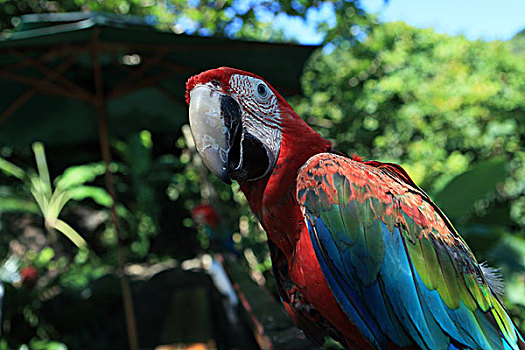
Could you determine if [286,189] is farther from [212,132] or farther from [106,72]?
[106,72]

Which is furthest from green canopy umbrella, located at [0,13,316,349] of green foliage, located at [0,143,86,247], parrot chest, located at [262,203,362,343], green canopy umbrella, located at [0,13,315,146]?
green foliage, located at [0,143,86,247]

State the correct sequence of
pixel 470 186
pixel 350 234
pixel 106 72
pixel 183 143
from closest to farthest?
pixel 350 234
pixel 470 186
pixel 106 72
pixel 183 143

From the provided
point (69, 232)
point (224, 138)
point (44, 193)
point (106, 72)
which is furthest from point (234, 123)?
point (69, 232)

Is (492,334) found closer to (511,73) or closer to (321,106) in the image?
(321,106)

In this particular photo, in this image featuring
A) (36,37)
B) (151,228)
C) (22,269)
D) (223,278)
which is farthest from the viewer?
(151,228)

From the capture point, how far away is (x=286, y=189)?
0.84 m

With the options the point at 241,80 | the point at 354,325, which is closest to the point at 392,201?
the point at 354,325

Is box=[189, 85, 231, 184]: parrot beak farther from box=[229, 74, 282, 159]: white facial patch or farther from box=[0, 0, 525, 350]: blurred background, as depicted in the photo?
box=[0, 0, 525, 350]: blurred background

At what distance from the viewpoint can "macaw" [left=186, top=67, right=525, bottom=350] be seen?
78 centimetres

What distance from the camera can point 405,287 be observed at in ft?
2.56

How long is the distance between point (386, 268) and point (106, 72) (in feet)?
7.59

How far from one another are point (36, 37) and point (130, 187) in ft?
13.9

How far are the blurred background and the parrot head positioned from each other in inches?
26.4

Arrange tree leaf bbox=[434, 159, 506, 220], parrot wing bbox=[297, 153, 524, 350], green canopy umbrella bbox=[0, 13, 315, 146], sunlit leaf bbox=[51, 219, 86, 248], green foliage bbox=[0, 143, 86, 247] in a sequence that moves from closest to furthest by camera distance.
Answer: parrot wing bbox=[297, 153, 524, 350]
green canopy umbrella bbox=[0, 13, 315, 146]
tree leaf bbox=[434, 159, 506, 220]
green foliage bbox=[0, 143, 86, 247]
sunlit leaf bbox=[51, 219, 86, 248]
